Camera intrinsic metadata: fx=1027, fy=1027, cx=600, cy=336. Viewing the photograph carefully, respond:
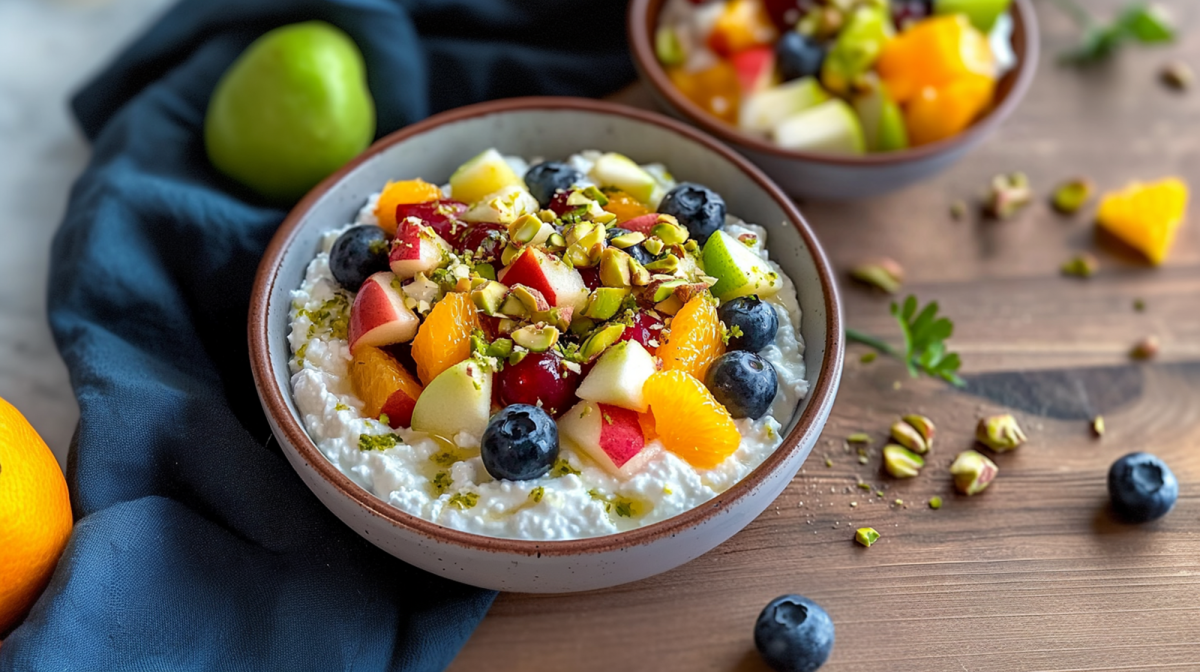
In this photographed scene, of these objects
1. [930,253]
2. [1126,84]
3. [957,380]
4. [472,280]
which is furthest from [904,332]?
[1126,84]

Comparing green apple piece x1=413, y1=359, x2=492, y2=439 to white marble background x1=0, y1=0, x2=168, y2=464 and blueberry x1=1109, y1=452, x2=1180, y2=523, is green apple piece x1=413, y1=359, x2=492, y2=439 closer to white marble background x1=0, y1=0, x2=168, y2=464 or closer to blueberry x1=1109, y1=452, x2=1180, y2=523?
white marble background x1=0, y1=0, x2=168, y2=464

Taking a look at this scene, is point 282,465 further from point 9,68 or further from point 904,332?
point 9,68

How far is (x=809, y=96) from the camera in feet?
8.44

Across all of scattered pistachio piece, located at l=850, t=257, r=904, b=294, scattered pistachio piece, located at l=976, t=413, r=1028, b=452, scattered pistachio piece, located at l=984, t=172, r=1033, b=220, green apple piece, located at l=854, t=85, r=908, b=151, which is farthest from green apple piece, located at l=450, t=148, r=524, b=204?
scattered pistachio piece, located at l=984, t=172, r=1033, b=220

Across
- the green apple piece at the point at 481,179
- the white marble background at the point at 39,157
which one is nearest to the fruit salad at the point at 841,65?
the green apple piece at the point at 481,179

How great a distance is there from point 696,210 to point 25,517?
1298 millimetres

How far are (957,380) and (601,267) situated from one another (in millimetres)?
896

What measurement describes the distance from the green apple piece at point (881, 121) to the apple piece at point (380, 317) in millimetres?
1324

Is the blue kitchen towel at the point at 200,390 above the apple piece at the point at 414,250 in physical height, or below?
below

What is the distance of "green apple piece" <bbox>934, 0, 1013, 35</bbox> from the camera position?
8.81 feet

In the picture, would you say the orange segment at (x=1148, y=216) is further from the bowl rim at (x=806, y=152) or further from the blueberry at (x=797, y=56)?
the blueberry at (x=797, y=56)

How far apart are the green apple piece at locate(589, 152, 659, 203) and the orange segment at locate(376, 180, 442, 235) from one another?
1.13 ft

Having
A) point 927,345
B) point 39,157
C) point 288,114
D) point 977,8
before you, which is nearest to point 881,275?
point 927,345

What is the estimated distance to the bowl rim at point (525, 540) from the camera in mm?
1618
